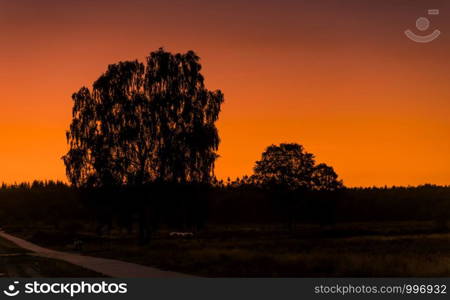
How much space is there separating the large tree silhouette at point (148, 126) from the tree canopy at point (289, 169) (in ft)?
151

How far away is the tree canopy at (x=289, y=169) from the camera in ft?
292

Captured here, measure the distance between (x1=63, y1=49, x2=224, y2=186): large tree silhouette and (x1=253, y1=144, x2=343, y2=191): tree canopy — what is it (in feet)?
151

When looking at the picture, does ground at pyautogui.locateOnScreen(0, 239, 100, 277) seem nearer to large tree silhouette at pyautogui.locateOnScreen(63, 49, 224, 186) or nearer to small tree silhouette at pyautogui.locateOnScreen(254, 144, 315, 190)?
large tree silhouette at pyautogui.locateOnScreen(63, 49, 224, 186)

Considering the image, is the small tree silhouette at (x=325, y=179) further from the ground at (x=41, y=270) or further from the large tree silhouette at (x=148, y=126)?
the ground at (x=41, y=270)

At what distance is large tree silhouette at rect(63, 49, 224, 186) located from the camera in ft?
136

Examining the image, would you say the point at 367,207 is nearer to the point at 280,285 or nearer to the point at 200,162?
the point at 200,162

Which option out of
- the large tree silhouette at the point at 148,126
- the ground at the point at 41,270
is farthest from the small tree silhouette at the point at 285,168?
the ground at the point at 41,270

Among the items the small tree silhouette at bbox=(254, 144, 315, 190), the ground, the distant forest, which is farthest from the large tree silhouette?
the small tree silhouette at bbox=(254, 144, 315, 190)

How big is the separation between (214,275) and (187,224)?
23.3 metres

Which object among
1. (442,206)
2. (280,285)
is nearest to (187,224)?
(280,285)

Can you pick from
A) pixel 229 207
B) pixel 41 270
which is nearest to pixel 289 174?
pixel 229 207

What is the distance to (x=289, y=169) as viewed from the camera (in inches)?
3509

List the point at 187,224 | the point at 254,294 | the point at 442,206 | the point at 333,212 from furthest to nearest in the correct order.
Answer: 1. the point at 442,206
2. the point at 333,212
3. the point at 187,224
4. the point at 254,294

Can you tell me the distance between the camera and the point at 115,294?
13.9 metres
